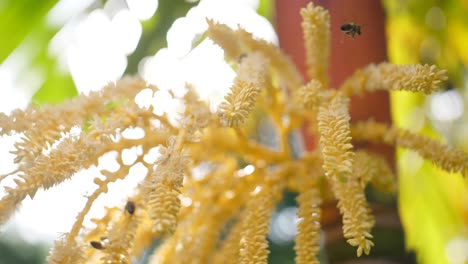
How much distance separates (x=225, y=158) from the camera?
4.30 ft

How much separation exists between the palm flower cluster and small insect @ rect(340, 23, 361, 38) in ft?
0.13

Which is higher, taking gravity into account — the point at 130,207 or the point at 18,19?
the point at 18,19

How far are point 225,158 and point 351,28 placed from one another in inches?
14.6

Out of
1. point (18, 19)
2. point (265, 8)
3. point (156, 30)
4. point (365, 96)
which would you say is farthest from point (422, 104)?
point (18, 19)

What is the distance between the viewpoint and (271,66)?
1.24m

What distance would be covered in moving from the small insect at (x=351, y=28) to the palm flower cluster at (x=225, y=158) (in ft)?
0.13

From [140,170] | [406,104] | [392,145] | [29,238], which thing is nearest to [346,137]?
[140,170]

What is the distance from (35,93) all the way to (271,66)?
87 cm

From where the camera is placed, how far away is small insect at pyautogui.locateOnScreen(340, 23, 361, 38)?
3.62 ft

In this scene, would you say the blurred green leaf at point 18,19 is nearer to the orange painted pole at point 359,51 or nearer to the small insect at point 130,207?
the orange painted pole at point 359,51

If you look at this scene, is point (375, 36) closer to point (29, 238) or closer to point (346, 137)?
point (346, 137)

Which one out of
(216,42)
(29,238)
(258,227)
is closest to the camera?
(258,227)

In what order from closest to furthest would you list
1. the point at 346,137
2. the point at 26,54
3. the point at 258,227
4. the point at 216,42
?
the point at 346,137 < the point at 258,227 < the point at 216,42 < the point at 26,54

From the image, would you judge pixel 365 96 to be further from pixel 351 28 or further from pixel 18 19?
pixel 18 19
